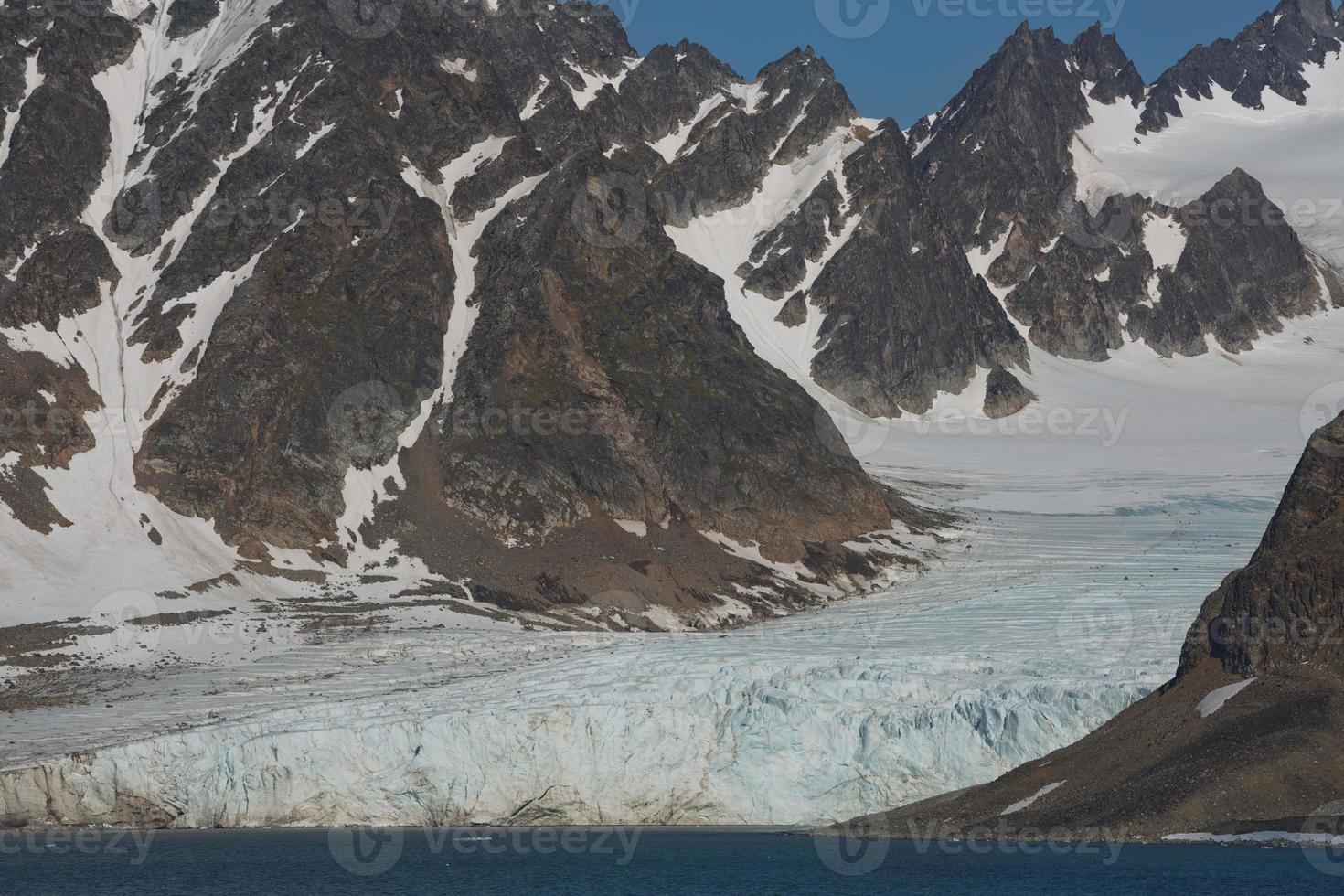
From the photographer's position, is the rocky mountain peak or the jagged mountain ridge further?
the jagged mountain ridge

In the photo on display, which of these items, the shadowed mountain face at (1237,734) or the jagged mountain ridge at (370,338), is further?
the jagged mountain ridge at (370,338)

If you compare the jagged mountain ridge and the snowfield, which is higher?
the jagged mountain ridge

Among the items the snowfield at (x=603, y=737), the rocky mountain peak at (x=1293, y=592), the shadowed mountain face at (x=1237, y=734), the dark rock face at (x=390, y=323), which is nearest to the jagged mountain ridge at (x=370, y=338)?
the dark rock face at (x=390, y=323)

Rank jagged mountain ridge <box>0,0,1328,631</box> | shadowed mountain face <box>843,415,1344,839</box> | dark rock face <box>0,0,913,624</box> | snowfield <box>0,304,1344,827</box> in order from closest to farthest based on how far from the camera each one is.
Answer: shadowed mountain face <box>843,415,1344,839</box>
snowfield <box>0,304,1344,827</box>
jagged mountain ridge <box>0,0,1328,631</box>
dark rock face <box>0,0,913,624</box>

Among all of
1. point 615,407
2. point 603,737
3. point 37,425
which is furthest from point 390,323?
point 603,737

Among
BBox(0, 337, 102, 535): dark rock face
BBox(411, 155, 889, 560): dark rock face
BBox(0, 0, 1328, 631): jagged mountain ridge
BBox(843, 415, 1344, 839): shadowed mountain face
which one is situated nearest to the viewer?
BBox(843, 415, 1344, 839): shadowed mountain face

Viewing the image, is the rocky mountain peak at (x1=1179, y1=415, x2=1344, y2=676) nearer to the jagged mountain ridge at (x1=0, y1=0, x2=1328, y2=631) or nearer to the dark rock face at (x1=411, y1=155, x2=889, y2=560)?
the jagged mountain ridge at (x1=0, y1=0, x2=1328, y2=631)

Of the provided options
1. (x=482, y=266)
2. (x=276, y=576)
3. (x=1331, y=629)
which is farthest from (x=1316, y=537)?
(x=482, y=266)

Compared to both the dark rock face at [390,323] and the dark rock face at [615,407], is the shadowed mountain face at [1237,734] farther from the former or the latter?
the dark rock face at [615,407]

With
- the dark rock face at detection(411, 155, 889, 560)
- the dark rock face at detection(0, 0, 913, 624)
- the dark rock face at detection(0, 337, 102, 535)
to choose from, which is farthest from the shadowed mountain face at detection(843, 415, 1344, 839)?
the dark rock face at detection(0, 337, 102, 535)
